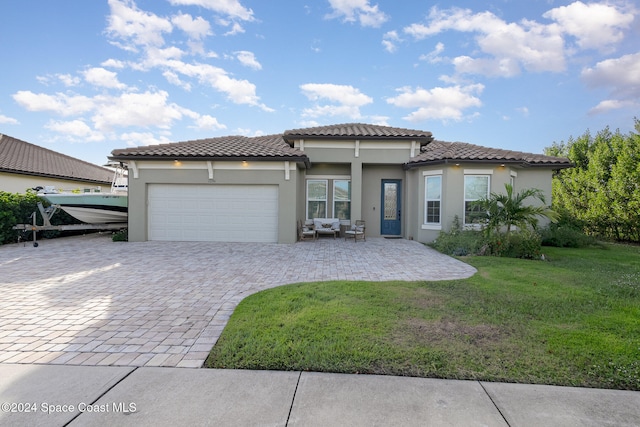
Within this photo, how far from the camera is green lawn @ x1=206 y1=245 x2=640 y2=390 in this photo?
3041 millimetres

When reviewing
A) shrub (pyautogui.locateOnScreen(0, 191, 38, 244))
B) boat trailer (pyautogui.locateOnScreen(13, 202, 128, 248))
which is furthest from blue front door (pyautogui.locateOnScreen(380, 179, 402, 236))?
shrub (pyautogui.locateOnScreen(0, 191, 38, 244))

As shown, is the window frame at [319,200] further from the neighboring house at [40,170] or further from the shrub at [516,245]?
the neighboring house at [40,170]

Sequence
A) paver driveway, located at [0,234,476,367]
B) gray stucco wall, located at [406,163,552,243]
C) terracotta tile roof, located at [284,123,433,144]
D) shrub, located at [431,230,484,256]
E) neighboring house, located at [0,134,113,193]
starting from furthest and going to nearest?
neighboring house, located at [0,134,113,193] → terracotta tile roof, located at [284,123,433,144] → gray stucco wall, located at [406,163,552,243] → shrub, located at [431,230,484,256] → paver driveway, located at [0,234,476,367]

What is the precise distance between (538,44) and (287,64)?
436 inches

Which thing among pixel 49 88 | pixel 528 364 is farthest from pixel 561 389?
pixel 49 88

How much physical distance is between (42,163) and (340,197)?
65.4 feet

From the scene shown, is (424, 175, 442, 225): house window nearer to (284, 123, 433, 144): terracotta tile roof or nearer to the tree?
(284, 123, 433, 144): terracotta tile roof

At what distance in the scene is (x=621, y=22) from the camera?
10883mm

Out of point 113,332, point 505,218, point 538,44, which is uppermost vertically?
point 538,44

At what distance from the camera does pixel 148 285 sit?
20.0 feet

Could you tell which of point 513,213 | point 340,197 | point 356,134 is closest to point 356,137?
point 356,134

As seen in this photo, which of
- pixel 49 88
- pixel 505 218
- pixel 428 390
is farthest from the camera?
pixel 49 88

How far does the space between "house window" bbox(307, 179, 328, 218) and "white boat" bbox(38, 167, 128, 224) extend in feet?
26.9

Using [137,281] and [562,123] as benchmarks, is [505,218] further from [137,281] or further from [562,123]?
[562,123]
